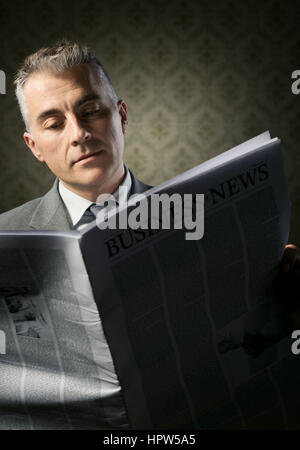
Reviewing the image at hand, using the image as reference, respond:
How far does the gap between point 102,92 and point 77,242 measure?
0.59 meters

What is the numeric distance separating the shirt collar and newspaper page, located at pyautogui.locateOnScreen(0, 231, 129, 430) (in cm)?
51

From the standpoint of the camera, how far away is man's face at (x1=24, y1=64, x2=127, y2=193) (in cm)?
84

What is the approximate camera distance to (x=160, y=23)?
290 cm

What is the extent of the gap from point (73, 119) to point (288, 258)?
1.60 ft

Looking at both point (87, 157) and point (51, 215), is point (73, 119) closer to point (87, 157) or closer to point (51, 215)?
point (87, 157)

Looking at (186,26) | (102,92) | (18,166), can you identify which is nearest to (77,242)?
(102,92)

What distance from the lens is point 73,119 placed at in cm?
85

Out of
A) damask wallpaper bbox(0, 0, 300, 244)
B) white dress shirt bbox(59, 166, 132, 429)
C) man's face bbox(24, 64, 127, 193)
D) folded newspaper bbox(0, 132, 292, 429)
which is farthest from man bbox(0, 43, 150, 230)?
damask wallpaper bbox(0, 0, 300, 244)

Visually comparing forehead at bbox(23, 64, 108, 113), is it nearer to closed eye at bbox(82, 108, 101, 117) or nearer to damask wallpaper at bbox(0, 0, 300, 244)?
closed eye at bbox(82, 108, 101, 117)

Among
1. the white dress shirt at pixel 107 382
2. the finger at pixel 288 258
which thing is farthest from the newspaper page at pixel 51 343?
the finger at pixel 288 258

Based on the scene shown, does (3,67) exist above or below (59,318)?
above

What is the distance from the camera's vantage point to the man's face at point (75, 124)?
842 millimetres

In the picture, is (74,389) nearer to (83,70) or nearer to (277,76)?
(83,70)

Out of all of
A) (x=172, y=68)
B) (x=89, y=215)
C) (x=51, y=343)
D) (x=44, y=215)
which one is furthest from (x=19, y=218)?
(x=172, y=68)
